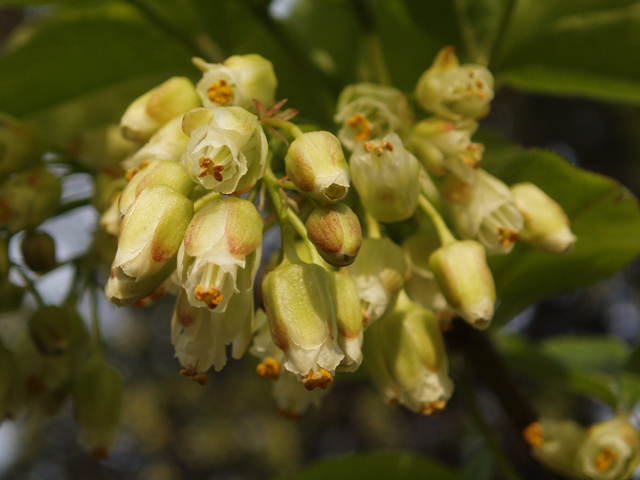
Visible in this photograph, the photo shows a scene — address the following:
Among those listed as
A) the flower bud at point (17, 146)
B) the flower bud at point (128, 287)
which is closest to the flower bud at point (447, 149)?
the flower bud at point (128, 287)

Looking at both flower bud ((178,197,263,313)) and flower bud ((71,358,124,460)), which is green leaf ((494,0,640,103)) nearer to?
flower bud ((178,197,263,313))

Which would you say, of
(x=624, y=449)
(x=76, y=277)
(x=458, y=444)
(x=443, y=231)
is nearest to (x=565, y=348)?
(x=624, y=449)

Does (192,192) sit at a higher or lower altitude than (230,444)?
higher

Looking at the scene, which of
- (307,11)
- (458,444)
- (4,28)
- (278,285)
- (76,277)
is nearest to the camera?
(278,285)

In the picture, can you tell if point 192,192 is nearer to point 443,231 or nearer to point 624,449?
point 443,231

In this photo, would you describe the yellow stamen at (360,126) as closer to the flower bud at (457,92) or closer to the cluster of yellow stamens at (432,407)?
the flower bud at (457,92)

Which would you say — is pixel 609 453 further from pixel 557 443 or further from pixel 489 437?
pixel 489 437

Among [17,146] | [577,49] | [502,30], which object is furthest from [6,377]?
[577,49]
